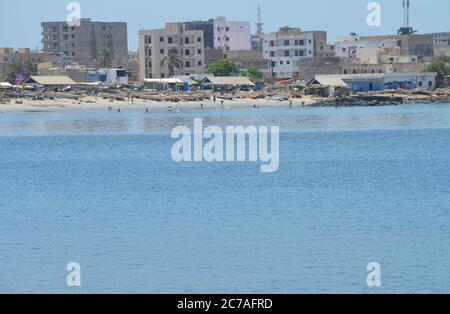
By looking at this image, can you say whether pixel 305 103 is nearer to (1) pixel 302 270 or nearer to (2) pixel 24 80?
(2) pixel 24 80

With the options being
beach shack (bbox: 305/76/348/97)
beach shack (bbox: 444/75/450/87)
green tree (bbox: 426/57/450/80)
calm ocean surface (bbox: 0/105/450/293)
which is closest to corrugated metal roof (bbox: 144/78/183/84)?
beach shack (bbox: 305/76/348/97)

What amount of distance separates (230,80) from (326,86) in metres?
9.85

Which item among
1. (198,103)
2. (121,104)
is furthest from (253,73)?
(121,104)

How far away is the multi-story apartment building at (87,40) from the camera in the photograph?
15388 centimetres

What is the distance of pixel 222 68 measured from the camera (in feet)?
422

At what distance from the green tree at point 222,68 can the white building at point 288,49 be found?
7.46m

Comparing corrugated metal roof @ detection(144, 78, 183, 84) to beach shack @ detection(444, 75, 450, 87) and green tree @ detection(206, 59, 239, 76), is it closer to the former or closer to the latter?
green tree @ detection(206, 59, 239, 76)

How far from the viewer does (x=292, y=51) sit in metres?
135

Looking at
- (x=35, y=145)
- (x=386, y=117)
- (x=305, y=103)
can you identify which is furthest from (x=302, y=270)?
(x=305, y=103)

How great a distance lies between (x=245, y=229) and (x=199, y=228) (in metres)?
1.37

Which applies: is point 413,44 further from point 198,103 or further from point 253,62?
point 198,103

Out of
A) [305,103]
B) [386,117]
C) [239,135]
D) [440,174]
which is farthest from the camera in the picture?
[305,103]

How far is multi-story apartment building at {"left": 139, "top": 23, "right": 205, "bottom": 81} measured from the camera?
129375 mm
